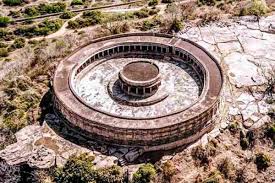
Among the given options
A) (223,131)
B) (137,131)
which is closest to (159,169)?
(137,131)

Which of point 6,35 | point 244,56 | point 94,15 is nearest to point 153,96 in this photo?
point 244,56

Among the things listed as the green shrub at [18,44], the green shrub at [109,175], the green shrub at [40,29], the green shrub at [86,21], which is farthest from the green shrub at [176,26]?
the green shrub at [109,175]

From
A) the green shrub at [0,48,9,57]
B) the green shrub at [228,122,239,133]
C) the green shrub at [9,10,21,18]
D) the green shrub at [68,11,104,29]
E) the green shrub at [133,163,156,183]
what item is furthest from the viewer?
the green shrub at [9,10,21,18]

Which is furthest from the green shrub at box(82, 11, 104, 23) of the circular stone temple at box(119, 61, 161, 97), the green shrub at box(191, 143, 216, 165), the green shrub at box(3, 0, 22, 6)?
the green shrub at box(191, 143, 216, 165)

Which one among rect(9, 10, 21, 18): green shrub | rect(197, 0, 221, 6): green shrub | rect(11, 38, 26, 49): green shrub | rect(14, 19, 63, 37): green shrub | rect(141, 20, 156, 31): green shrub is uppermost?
rect(197, 0, 221, 6): green shrub

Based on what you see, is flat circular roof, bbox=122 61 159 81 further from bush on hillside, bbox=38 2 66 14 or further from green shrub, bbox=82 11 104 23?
bush on hillside, bbox=38 2 66 14
